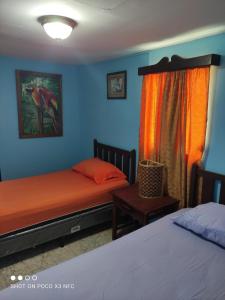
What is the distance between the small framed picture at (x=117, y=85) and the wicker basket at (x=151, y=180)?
1.13 meters

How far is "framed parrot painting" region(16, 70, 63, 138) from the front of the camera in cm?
350

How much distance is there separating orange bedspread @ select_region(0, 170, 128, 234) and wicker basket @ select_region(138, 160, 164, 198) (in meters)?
0.54

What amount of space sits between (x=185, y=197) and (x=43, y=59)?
278cm

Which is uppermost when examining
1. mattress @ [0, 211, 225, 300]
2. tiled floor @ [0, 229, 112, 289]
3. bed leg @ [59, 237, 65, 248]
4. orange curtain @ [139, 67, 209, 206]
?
orange curtain @ [139, 67, 209, 206]

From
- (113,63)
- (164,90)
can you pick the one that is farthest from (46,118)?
(164,90)

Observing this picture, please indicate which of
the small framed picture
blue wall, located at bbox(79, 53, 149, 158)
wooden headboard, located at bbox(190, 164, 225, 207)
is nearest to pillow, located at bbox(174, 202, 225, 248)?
wooden headboard, located at bbox(190, 164, 225, 207)

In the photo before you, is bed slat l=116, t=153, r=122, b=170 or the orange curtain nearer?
the orange curtain

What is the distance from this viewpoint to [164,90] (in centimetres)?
244

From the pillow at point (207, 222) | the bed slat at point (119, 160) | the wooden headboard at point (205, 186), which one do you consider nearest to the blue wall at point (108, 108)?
the bed slat at point (119, 160)

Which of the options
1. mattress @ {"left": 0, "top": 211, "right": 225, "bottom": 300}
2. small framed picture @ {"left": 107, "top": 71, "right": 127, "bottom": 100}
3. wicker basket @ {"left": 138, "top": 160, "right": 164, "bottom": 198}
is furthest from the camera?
small framed picture @ {"left": 107, "top": 71, "right": 127, "bottom": 100}

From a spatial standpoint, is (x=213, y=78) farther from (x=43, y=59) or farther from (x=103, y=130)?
(x=43, y=59)

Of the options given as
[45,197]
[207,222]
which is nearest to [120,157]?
[45,197]

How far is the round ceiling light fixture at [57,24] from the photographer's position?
1.64 m

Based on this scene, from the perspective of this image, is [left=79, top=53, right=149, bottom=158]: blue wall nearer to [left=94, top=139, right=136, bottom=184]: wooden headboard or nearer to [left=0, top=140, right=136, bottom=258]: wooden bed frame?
[left=94, top=139, right=136, bottom=184]: wooden headboard
